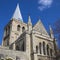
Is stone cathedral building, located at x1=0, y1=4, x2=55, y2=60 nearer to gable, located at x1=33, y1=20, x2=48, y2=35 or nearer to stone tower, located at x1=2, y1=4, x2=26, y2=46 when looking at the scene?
gable, located at x1=33, y1=20, x2=48, y2=35

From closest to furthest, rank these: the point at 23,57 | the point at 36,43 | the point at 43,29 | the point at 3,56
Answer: the point at 3,56
the point at 23,57
the point at 36,43
the point at 43,29

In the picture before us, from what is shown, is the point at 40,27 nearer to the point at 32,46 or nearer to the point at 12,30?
the point at 32,46

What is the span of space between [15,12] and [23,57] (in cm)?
3074

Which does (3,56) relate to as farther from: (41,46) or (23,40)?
(41,46)

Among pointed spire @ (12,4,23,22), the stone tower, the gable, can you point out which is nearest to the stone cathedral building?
the gable

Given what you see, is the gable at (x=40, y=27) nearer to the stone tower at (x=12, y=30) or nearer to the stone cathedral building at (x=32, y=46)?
the stone cathedral building at (x=32, y=46)

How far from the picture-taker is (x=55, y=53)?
117 ft

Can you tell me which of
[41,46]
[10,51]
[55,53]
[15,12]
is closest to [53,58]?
[55,53]

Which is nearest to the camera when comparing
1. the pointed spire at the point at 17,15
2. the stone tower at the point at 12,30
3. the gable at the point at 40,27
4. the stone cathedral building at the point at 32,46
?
the stone cathedral building at the point at 32,46

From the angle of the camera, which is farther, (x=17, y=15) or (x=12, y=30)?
(x=17, y=15)

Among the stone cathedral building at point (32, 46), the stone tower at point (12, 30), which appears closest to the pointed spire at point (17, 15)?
the stone tower at point (12, 30)

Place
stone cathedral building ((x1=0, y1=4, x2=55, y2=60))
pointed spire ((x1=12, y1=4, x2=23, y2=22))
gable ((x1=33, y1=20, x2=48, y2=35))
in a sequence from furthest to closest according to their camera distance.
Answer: pointed spire ((x1=12, y1=4, x2=23, y2=22)), gable ((x1=33, y1=20, x2=48, y2=35)), stone cathedral building ((x1=0, y1=4, x2=55, y2=60))

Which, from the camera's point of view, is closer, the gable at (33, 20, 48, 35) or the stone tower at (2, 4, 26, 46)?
the gable at (33, 20, 48, 35)

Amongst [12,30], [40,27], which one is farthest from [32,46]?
[12,30]
